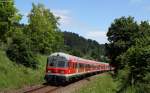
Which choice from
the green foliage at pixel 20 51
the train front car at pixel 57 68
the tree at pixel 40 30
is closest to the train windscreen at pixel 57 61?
the train front car at pixel 57 68

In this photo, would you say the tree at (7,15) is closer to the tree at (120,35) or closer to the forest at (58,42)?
the forest at (58,42)

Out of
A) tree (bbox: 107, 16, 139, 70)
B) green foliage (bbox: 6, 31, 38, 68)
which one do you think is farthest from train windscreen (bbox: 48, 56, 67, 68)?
tree (bbox: 107, 16, 139, 70)

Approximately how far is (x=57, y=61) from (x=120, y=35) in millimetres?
32586

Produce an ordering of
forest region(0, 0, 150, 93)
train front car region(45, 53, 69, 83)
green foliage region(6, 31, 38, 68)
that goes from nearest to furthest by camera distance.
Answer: forest region(0, 0, 150, 93), train front car region(45, 53, 69, 83), green foliage region(6, 31, 38, 68)

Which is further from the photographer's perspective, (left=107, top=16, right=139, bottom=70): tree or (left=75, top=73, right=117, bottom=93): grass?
(left=107, top=16, right=139, bottom=70): tree

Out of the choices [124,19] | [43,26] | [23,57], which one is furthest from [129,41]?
[23,57]

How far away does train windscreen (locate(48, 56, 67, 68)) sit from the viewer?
35750mm

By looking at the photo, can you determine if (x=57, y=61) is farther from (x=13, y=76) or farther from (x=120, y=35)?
(x=120, y=35)

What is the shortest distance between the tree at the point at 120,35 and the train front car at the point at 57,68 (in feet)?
93.5

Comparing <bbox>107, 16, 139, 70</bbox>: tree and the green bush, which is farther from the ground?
<bbox>107, 16, 139, 70</bbox>: tree

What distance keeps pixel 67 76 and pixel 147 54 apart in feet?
31.3

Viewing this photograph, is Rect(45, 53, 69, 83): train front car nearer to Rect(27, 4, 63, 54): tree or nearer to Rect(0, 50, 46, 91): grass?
Rect(0, 50, 46, 91): grass

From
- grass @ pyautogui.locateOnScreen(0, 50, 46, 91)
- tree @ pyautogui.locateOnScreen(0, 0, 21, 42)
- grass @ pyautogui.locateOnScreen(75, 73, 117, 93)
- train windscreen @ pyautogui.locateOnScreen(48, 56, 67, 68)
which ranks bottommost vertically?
grass @ pyautogui.locateOnScreen(75, 73, 117, 93)

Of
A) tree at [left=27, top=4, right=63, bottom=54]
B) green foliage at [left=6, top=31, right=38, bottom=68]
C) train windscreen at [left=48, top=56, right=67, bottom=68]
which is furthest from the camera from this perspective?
tree at [left=27, top=4, right=63, bottom=54]
